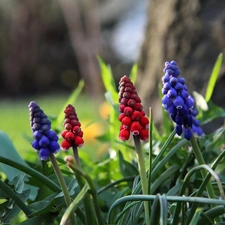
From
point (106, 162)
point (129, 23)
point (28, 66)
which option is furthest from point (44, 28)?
point (106, 162)

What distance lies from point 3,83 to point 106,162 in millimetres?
9377

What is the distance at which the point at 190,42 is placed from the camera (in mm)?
2178

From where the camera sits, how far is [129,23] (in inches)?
453

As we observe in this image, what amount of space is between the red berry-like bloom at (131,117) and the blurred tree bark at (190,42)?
1261mm

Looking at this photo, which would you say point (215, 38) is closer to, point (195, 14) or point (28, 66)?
point (195, 14)

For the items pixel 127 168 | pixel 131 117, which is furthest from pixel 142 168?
pixel 127 168

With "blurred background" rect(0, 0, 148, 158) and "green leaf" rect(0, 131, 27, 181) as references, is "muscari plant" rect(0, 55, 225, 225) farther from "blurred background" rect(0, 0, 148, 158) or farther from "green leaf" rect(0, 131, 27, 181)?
"blurred background" rect(0, 0, 148, 158)

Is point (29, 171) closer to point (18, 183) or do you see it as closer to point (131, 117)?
point (18, 183)

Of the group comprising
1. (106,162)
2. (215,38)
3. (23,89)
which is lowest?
(106,162)

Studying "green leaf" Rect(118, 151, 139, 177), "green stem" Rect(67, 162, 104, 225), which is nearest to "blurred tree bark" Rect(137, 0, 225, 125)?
"green leaf" Rect(118, 151, 139, 177)

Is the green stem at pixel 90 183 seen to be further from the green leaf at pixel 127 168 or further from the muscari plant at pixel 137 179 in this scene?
the green leaf at pixel 127 168

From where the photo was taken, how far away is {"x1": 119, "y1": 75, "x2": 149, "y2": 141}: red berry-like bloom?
80 cm

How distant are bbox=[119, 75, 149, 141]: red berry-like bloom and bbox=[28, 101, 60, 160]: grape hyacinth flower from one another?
9 cm

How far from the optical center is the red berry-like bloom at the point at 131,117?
2.63 ft
